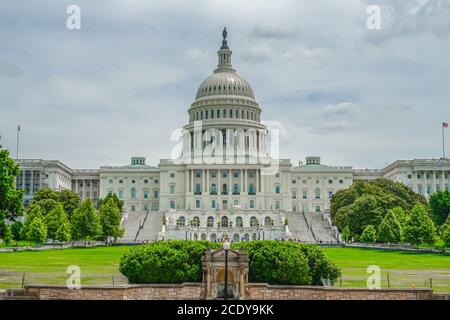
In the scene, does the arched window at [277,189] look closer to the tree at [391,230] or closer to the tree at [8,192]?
the tree at [391,230]

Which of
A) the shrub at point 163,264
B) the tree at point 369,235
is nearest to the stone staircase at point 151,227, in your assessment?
the tree at point 369,235

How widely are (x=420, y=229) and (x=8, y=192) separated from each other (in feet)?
176

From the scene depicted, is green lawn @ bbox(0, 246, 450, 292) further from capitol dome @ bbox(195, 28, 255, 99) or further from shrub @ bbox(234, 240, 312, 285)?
capitol dome @ bbox(195, 28, 255, 99)

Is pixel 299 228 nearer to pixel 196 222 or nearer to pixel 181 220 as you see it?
pixel 196 222

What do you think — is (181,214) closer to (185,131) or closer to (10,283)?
(185,131)

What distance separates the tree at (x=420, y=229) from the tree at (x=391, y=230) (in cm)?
531

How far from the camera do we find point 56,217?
94375mm

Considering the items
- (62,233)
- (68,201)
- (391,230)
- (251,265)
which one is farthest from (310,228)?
(251,265)

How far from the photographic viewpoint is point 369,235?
309ft

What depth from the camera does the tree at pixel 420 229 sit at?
8388 centimetres
